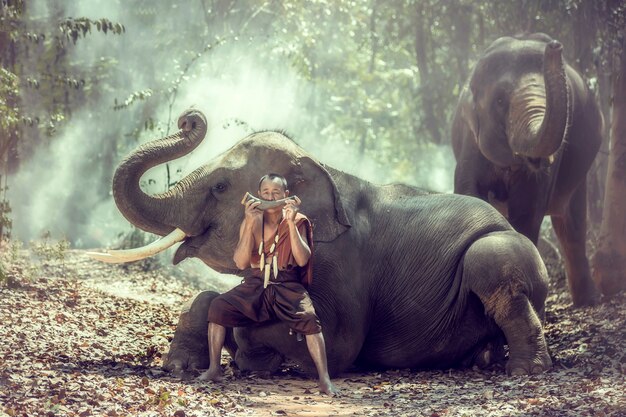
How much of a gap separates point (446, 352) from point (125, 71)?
16724 millimetres

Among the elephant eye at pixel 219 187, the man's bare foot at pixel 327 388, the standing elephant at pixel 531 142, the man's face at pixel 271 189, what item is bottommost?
the man's bare foot at pixel 327 388

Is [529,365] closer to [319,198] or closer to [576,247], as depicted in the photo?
[319,198]

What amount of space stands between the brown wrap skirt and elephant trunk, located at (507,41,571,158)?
12.1 feet

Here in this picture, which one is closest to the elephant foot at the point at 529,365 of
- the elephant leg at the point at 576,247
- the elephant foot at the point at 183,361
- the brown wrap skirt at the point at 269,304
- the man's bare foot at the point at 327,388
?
the man's bare foot at the point at 327,388

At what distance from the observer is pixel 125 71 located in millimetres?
24250

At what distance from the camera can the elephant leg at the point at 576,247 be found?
42.4ft

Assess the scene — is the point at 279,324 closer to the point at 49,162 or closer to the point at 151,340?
the point at 151,340

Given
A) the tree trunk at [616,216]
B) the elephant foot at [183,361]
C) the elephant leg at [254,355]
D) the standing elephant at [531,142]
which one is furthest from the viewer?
the tree trunk at [616,216]

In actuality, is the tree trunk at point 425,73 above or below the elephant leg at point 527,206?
above


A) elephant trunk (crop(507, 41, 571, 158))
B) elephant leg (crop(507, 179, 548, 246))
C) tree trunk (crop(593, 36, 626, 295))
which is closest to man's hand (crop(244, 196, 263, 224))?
elephant trunk (crop(507, 41, 571, 158))

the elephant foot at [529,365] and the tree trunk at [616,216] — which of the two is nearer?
the elephant foot at [529,365]

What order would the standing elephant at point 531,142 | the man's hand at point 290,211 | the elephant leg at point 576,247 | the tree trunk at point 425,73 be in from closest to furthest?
the man's hand at point 290,211, the standing elephant at point 531,142, the elephant leg at point 576,247, the tree trunk at point 425,73

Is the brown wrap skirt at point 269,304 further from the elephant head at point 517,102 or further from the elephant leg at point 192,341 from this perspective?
the elephant head at point 517,102

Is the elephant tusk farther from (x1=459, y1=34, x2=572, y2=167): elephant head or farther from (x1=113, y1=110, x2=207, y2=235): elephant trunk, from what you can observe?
(x1=459, y1=34, x2=572, y2=167): elephant head
